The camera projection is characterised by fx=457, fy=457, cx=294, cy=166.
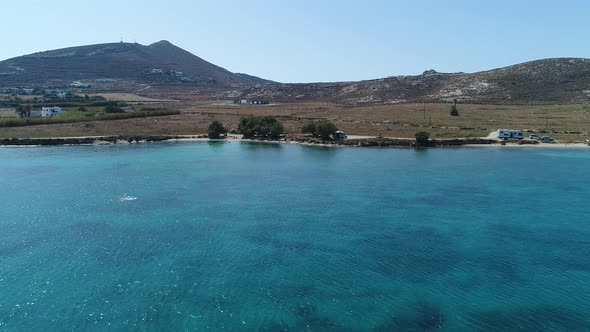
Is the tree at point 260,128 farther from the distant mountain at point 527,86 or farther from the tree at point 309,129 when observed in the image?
the distant mountain at point 527,86

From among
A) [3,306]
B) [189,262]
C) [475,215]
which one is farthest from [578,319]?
[3,306]

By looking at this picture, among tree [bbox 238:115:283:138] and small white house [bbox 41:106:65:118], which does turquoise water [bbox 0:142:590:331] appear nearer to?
tree [bbox 238:115:283:138]

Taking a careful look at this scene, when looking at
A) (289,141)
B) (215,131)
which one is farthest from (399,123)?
(215,131)

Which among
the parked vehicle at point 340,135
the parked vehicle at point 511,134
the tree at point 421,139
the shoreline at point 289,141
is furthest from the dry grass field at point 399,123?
the tree at point 421,139

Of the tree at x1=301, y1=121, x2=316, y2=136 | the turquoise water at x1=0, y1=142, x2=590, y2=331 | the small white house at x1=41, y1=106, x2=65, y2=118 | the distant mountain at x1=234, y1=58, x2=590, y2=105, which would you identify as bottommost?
the turquoise water at x1=0, y1=142, x2=590, y2=331

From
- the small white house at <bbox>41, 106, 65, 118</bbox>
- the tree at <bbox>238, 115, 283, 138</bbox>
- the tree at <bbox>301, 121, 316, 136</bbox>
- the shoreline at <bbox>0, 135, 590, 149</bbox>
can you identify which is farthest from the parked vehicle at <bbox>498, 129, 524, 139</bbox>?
the small white house at <bbox>41, 106, 65, 118</bbox>

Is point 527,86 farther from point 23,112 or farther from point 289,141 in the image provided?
point 23,112

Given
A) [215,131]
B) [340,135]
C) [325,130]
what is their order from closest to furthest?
1. [325,130]
2. [340,135]
3. [215,131]
